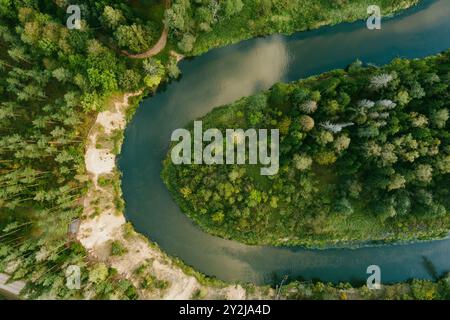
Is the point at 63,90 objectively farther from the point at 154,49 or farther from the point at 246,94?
the point at 246,94

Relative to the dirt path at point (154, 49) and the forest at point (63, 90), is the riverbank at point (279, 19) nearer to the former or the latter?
the forest at point (63, 90)

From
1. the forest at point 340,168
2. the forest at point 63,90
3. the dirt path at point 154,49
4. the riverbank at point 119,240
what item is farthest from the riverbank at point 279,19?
the riverbank at point 119,240

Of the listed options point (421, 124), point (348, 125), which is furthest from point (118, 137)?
point (421, 124)

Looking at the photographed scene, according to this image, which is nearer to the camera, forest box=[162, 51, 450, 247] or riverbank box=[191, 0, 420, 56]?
forest box=[162, 51, 450, 247]

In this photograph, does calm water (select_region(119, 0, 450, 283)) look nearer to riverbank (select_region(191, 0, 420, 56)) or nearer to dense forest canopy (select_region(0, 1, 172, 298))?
riverbank (select_region(191, 0, 420, 56))

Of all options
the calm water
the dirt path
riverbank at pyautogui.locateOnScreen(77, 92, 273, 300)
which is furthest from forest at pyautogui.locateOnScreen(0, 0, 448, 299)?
the calm water

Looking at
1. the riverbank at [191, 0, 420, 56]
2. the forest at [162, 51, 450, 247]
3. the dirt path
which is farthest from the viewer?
the riverbank at [191, 0, 420, 56]

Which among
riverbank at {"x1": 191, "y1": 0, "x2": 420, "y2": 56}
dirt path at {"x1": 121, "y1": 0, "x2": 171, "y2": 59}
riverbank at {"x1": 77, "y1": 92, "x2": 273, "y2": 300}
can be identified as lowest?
riverbank at {"x1": 77, "y1": 92, "x2": 273, "y2": 300}
